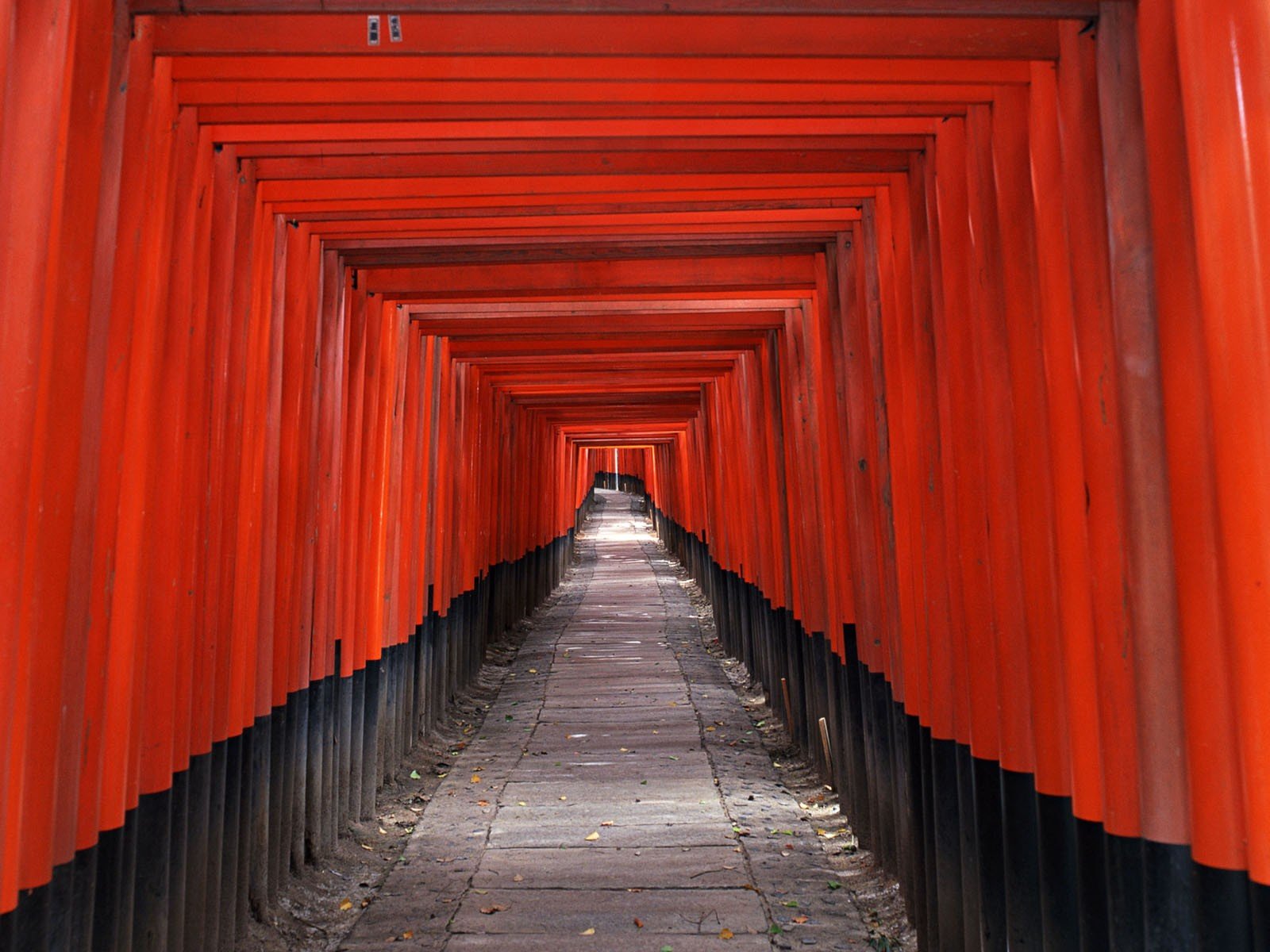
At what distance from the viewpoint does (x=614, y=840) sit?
5848mm

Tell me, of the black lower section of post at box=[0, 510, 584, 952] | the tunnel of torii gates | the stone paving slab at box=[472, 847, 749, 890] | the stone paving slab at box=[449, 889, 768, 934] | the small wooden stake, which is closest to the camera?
the tunnel of torii gates

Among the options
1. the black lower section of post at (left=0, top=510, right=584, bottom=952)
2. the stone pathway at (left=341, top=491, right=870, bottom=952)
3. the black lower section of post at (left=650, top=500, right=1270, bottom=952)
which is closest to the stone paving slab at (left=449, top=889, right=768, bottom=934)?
the stone pathway at (left=341, top=491, right=870, bottom=952)

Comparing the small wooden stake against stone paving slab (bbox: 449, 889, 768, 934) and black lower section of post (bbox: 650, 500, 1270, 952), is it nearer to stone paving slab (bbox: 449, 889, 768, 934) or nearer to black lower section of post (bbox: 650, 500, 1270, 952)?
black lower section of post (bbox: 650, 500, 1270, 952)

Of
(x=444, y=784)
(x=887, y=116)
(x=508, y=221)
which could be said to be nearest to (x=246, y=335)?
(x=508, y=221)

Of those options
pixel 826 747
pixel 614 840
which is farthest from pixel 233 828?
pixel 826 747

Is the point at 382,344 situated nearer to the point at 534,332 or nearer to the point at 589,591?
the point at 534,332

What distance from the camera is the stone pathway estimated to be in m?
4.64

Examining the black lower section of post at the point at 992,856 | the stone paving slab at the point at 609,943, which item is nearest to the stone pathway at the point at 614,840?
the stone paving slab at the point at 609,943

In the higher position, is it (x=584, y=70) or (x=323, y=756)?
(x=584, y=70)

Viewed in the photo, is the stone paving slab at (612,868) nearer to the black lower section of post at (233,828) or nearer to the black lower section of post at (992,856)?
the black lower section of post at (992,856)

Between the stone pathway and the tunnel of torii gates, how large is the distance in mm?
619

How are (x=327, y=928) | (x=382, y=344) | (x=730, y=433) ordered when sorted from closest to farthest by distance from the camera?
(x=327, y=928), (x=382, y=344), (x=730, y=433)

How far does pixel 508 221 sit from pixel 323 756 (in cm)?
333

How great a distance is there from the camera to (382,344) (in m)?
7.04
